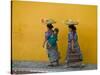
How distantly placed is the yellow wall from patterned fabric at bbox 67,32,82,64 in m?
0.04

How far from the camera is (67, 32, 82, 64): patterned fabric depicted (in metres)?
1.82

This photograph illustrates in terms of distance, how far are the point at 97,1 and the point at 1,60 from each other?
3.68ft

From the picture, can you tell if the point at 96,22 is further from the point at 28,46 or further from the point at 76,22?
the point at 28,46

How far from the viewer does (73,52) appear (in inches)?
72.1

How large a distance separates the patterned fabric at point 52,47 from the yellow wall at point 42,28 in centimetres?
4

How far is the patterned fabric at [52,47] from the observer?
177 cm

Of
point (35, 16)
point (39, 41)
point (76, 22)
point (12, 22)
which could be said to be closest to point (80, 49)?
point (76, 22)

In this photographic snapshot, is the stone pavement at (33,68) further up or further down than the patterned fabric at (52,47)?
further down

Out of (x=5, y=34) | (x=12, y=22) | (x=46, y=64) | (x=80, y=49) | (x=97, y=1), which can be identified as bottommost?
(x=46, y=64)

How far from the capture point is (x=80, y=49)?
6.09 feet

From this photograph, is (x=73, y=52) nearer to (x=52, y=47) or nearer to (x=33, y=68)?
(x=52, y=47)

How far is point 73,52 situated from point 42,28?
15.4 inches

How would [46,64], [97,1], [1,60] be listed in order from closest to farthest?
[1,60] < [46,64] < [97,1]

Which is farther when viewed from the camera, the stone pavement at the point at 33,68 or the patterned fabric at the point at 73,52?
the patterned fabric at the point at 73,52
